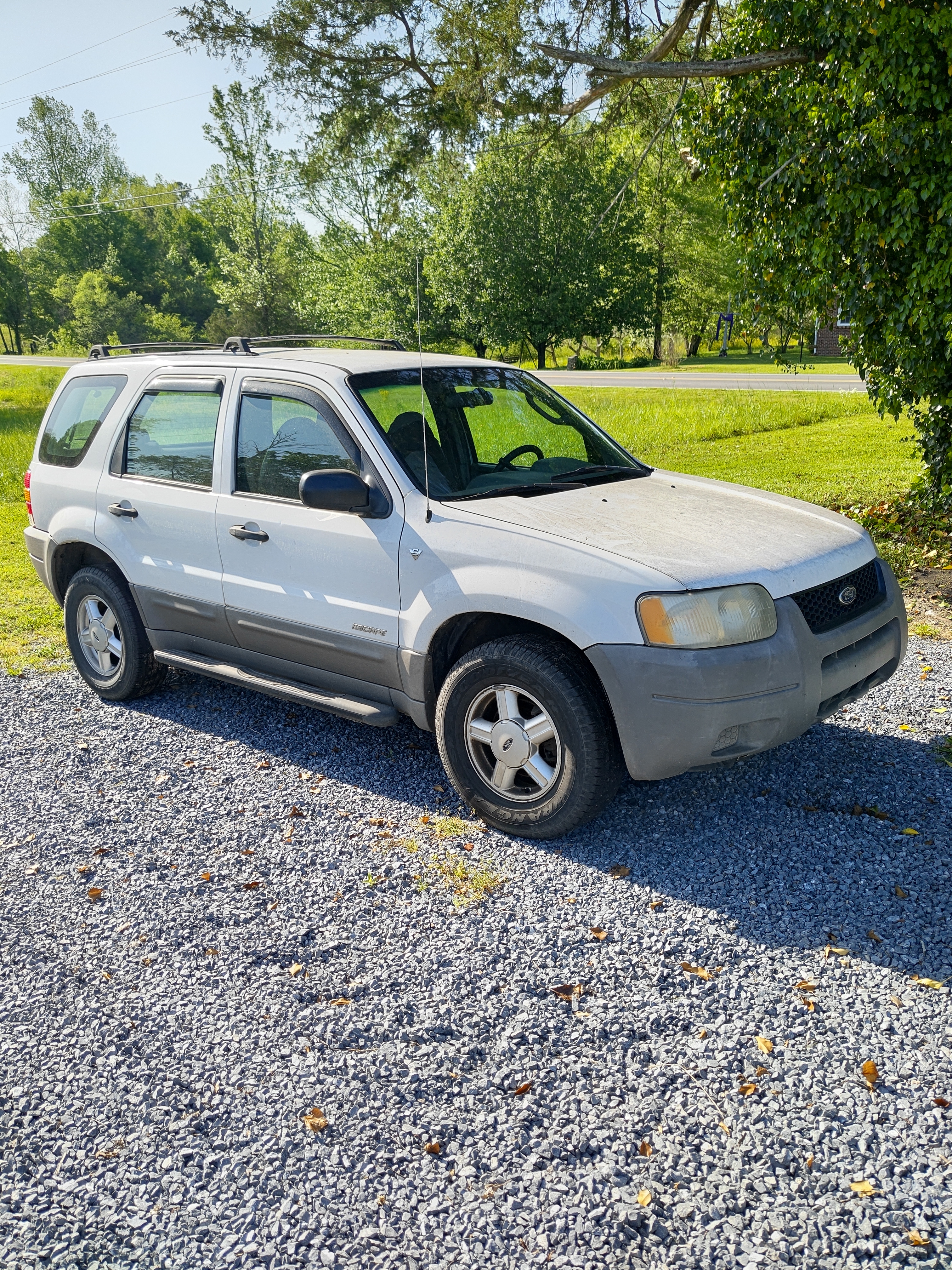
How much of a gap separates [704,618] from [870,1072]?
1.63 metres

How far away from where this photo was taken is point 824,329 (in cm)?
869

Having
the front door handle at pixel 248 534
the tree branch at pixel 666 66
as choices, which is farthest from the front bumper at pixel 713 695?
the tree branch at pixel 666 66

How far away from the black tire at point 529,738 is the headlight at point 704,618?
1.35ft

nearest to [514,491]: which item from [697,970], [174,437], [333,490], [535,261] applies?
[333,490]

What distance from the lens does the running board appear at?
15.0 feet

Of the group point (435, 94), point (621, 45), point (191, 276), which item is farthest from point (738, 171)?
point (191, 276)

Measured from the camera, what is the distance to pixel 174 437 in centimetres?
548

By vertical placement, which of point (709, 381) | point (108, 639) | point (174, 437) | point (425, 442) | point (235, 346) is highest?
point (709, 381)

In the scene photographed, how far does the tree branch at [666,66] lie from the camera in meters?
8.29

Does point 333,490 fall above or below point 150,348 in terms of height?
below

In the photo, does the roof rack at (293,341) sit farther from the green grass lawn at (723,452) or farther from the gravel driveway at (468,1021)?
the green grass lawn at (723,452)

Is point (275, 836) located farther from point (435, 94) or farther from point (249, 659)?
point (435, 94)

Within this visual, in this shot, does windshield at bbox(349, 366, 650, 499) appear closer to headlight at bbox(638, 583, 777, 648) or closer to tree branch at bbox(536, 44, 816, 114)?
headlight at bbox(638, 583, 777, 648)

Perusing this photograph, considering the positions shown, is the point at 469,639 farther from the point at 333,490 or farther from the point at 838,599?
the point at 838,599
